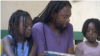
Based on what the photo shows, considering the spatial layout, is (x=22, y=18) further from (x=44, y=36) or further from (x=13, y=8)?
(x=13, y=8)

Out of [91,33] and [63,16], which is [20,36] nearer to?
[63,16]

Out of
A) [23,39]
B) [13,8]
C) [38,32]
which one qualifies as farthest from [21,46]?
[13,8]

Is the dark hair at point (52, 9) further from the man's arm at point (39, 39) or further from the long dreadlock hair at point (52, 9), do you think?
the man's arm at point (39, 39)

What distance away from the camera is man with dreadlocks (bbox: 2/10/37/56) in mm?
916

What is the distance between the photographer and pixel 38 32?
1.00 meters

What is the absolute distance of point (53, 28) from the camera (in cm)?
106

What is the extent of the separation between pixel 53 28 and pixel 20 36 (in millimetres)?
296

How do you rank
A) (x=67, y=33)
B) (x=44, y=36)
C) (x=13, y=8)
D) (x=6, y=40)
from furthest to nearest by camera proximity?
(x=13, y=8) → (x=67, y=33) → (x=44, y=36) → (x=6, y=40)

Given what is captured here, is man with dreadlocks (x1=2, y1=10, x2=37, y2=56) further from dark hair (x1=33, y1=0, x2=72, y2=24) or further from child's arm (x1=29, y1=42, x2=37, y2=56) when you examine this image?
dark hair (x1=33, y1=0, x2=72, y2=24)

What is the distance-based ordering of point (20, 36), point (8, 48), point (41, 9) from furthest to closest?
point (41, 9) < point (20, 36) < point (8, 48)

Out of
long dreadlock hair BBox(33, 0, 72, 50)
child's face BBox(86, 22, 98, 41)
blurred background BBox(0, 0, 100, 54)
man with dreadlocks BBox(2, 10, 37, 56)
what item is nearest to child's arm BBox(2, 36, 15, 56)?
man with dreadlocks BBox(2, 10, 37, 56)

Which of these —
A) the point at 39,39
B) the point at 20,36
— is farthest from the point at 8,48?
the point at 39,39

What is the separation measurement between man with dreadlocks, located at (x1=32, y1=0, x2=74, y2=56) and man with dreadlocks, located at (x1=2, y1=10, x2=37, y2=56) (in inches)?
2.8

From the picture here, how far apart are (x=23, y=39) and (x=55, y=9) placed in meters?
0.35
